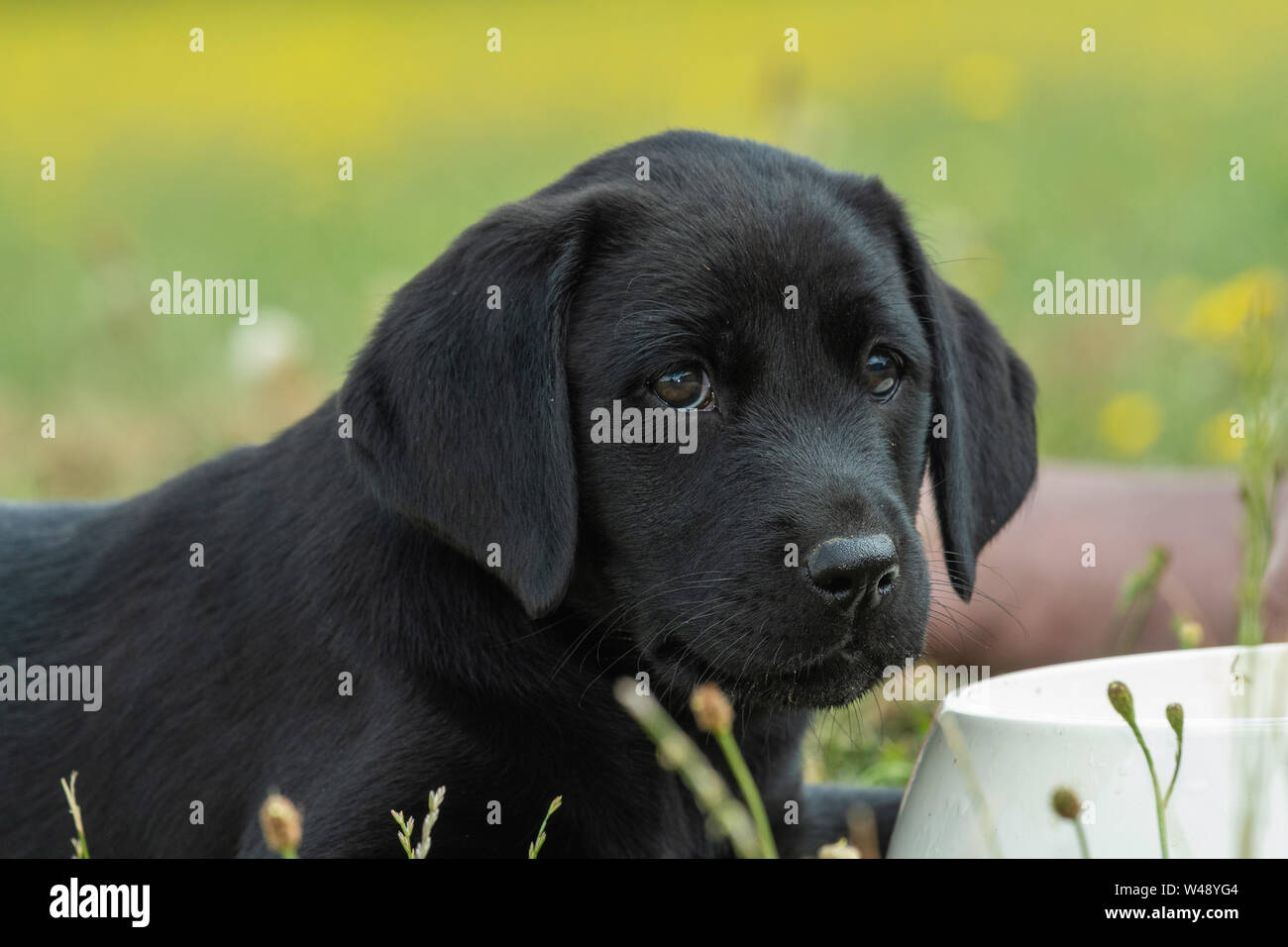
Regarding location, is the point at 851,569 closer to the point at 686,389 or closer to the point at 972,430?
the point at 686,389

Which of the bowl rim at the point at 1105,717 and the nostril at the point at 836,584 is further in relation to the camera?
the nostril at the point at 836,584

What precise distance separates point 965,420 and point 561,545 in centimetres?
104

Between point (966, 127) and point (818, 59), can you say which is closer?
point (966, 127)

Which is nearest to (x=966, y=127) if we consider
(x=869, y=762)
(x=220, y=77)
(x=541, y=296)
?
(x=220, y=77)

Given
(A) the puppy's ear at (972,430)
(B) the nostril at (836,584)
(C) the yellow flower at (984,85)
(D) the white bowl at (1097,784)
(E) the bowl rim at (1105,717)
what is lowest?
(D) the white bowl at (1097,784)

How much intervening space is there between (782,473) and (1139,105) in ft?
31.0

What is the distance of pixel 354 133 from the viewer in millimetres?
12344

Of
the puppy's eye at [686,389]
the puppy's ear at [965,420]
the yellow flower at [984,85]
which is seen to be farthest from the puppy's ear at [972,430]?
the yellow flower at [984,85]

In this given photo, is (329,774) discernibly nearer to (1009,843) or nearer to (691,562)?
(691,562)

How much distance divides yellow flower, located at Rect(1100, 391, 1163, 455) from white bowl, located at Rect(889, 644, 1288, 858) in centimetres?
422

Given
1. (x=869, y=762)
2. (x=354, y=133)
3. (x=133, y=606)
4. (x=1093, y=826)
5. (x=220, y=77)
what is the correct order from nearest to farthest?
(x=1093, y=826) → (x=133, y=606) → (x=869, y=762) → (x=354, y=133) → (x=220, y=77)

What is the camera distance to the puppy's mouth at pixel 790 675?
2.92m

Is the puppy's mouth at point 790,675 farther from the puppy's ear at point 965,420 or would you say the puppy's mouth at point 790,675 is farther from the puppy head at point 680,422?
the puppy's ear at point 965,420

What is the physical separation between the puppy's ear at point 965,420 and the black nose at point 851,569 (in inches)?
23.5
